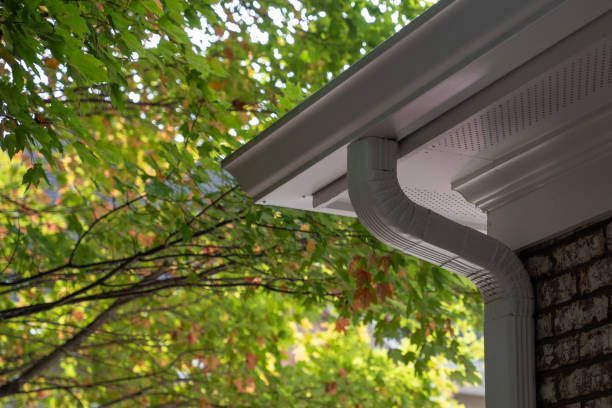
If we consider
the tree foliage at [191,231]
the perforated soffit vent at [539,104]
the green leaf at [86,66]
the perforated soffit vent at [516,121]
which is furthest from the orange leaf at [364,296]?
the green leaf at [86,66]

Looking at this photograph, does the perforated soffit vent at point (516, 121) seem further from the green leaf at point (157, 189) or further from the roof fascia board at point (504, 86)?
the green leaf at point (157, 189)

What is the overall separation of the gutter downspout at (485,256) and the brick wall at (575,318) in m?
0.05

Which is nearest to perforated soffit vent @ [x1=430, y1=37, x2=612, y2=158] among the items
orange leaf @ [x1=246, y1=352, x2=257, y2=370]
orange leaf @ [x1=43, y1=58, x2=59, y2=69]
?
orange leaf @ [x1=43, y1=58, x2=59, y2=69]

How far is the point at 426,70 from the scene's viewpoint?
289 cm

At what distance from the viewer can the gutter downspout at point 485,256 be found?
11.1 ft

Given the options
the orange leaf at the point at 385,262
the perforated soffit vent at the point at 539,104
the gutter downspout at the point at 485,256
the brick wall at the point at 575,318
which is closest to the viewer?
the perforated soffit vent at the point at 539,104

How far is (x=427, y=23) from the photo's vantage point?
9.23ft

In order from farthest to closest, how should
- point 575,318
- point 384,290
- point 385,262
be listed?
point 384,290 → point 385,262 → point 575,318

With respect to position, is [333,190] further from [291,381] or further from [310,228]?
[291,381]

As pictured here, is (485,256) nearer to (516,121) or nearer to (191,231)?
(516,121)

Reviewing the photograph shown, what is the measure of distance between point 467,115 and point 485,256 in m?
0.65

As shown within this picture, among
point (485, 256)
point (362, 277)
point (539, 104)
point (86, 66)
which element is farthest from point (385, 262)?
point (539, 104)

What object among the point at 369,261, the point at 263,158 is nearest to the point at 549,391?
the point at 263,158

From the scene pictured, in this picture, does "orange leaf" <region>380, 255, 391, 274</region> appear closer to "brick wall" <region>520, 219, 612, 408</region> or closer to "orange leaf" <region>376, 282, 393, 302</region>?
"orange leaf" <region>376, 282, 393, 302</region>
